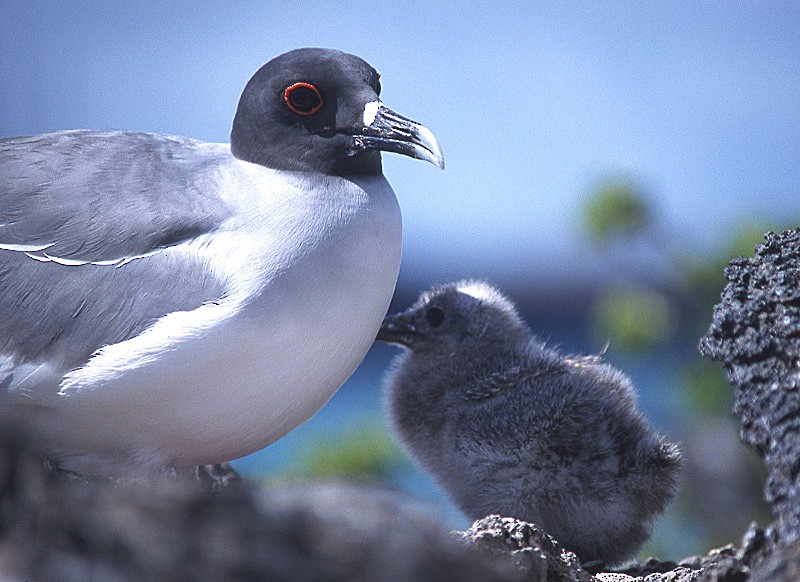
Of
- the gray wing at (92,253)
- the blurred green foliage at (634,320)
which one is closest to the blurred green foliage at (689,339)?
the blurred green foliage at (634,320)

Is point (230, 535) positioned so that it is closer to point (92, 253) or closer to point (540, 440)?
point (92, 253)

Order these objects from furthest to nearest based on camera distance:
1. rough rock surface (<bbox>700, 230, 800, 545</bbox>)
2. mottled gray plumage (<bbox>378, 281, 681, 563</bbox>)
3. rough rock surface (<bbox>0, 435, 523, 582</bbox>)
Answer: mottled gray plumage (<bbox>378, 281, 681, 563</bbox>) → rough rock surface (<bbox>700, 230, 800, 545</bbox>) → rough rock surface (<bbox>0, 435, 523, 582</bbox>)

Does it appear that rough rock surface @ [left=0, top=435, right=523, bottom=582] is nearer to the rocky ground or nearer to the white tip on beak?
the rocky ground

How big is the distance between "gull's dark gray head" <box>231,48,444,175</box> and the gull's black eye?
3.40 feet

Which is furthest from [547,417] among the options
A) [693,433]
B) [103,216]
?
[693,433]

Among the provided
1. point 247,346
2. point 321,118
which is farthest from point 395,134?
point 247,346

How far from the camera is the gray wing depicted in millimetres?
2633

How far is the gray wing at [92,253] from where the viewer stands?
8.64 feet

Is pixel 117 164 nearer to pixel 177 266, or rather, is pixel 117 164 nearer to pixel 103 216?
pixel 103 216

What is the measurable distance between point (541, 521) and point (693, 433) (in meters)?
2.13

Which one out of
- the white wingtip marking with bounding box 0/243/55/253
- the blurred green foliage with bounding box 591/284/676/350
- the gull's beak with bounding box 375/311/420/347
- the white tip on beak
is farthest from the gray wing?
the blurred green foliage with bounding box 591/284/676/350

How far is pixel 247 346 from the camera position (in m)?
2.50

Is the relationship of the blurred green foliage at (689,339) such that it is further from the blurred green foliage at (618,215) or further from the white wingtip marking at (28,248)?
the white wingtip marking at (28,248)

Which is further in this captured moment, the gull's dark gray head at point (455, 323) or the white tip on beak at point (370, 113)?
the gull's dark gray head at point (455, 323)
